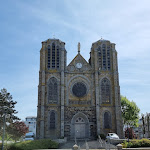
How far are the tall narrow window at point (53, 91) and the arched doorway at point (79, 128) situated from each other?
481 centimetres

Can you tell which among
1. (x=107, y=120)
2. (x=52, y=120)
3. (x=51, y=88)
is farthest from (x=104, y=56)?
(x=52, y=120)

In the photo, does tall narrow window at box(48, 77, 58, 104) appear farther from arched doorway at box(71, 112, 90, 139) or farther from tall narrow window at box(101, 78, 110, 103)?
tall narrow window at box(101, 78, 110, 103)

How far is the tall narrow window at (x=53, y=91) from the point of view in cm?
3653

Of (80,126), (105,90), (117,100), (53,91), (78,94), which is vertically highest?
(105,90)

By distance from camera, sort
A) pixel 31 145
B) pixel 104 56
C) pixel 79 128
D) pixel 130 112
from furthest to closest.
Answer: pixel 130 112 → pixel 104 56 → pixel 79 128 → pixel 31 145

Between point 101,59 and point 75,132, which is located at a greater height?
point 101,59

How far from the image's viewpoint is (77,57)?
3934 cm

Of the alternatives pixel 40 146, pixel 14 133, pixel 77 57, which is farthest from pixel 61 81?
pixel 40 146

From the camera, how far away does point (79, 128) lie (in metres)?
35.9

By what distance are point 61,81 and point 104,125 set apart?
390 inches

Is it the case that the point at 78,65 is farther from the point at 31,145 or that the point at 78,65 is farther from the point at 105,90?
the point at 31,145

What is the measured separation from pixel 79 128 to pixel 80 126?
14.0 inches

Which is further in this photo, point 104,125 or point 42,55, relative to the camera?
point 42,55

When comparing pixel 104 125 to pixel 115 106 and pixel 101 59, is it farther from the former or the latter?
pixel 101 59
